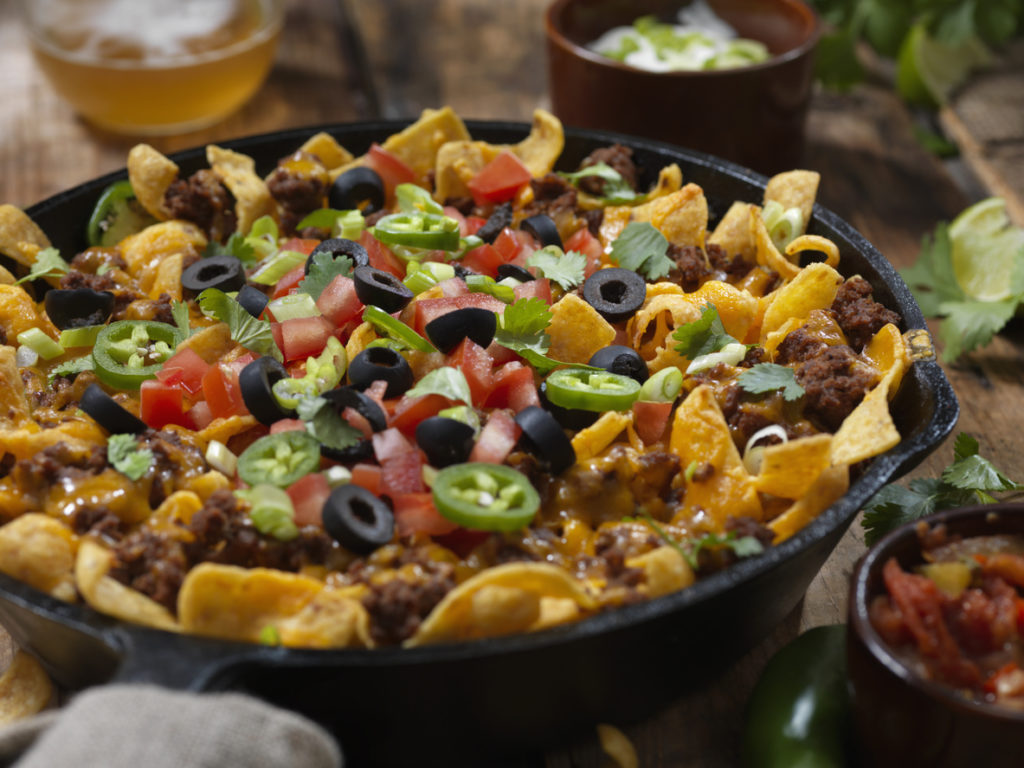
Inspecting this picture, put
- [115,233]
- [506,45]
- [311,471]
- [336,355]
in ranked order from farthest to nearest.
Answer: [506,45] < [115,233] < [336,355] < [311,471]

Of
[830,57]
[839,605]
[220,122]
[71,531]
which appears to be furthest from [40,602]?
[830,57]

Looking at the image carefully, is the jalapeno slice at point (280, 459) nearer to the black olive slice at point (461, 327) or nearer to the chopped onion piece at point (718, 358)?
the black olive slice at point (461, 327)

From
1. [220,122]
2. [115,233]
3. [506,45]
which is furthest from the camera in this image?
[506,45]

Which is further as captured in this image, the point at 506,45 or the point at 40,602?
the point at 506,45

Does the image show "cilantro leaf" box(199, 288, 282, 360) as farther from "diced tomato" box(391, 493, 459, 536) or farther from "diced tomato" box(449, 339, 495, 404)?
"diced tomato" box(391, 493, 459, 536)

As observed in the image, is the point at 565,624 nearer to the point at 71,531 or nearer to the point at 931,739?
the point at 931,739

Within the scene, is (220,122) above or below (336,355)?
below

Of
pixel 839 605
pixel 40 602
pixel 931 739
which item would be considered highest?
pixel 40 602

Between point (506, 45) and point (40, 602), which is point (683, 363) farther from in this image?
point (506, 45)
